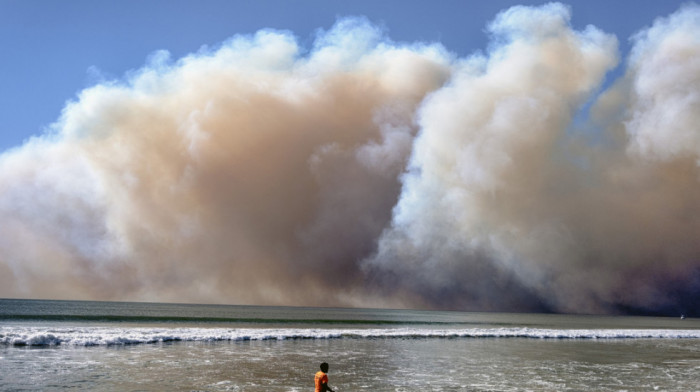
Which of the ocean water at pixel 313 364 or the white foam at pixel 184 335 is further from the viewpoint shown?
the white foam at pixel 184 335

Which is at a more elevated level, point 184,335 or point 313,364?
point 184,335

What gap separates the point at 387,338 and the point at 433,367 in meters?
21.6

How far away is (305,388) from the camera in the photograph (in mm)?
23016

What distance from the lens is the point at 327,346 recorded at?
4144cm

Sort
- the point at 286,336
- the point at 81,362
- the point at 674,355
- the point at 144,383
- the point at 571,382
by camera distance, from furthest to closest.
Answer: the point at 286,336 → the point at 674,355 → the point at 81,362 → the point at 571,382 → the point at 144,383

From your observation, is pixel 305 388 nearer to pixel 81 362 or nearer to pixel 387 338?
pixel 81 362

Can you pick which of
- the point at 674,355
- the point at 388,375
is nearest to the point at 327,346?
the point at 388,375

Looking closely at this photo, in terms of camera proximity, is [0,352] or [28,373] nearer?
[28,373]

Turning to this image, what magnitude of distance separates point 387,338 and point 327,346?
11516 millimetres

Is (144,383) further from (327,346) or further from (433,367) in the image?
(327,346)

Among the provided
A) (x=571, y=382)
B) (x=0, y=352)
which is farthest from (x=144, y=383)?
(x=571, y=382)

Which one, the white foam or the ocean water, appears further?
the white foam

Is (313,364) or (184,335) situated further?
(184,335)

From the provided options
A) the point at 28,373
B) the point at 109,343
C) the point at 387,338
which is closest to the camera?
the point at 28,373
